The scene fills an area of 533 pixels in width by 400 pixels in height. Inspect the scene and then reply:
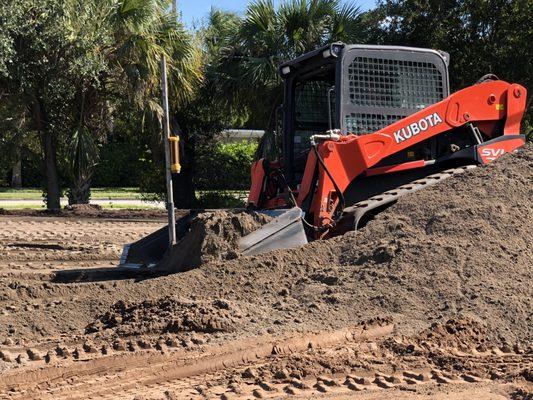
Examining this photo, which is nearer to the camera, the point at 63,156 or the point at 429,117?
the point at 429,117

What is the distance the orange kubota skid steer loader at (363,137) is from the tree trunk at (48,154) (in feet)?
30.8

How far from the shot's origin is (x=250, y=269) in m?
7.95

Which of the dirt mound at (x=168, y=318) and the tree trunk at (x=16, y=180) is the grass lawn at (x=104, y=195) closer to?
the tree trunk at (x=16, y=180)

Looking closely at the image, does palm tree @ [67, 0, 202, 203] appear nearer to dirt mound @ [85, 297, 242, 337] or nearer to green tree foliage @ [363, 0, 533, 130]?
green tree foliage @ [363, 0, 533, 130]

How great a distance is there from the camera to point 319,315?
6.99m

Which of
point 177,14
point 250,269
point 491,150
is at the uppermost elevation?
point 177,14

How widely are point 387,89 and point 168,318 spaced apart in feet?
14.9

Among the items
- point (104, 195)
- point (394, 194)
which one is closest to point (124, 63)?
point (394, 194)

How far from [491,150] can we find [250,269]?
3.84m

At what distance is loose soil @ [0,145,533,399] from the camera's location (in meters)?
5.58

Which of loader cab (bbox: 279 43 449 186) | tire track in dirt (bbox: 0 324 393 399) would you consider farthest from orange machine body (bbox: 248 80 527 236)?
tire track in dirt (bbox: 0 324 393 399)

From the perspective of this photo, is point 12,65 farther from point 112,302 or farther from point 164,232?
point 112,302

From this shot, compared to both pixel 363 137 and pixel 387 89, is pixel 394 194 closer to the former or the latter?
pixel 363 137

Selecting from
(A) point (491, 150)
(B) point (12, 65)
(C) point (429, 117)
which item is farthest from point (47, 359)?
(B) point (12, 65)
